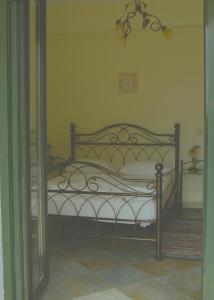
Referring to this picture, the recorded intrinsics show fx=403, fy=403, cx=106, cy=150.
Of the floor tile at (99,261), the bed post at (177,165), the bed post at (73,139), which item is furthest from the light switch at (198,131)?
the floor tile at (99,261)

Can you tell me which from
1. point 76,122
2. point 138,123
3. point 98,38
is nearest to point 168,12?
point 98,38

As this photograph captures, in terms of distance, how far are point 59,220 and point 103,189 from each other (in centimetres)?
67

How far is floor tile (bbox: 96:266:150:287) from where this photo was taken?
10.6 ft

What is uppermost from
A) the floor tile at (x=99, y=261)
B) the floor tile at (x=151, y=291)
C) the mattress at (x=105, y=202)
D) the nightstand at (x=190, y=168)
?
the nightstand at (x=190, y=168)

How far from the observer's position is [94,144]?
5.71m

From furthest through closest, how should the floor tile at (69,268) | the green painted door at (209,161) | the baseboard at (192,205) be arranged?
the baseboard at (192,205)
the floor tile at (69,268)
the green painted door at (209,161)

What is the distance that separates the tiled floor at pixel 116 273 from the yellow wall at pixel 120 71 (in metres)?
1.97

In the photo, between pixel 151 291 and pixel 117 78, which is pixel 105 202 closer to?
pixel 151 291

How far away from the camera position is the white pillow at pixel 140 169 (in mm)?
5008

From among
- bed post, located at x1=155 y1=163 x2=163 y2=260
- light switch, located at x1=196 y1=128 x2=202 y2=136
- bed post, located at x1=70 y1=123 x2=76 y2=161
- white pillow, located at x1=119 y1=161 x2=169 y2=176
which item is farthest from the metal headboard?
bed post, located at x1=155 y1=163 x2=163 y2=260

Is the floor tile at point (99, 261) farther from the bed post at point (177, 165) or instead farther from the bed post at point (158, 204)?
the bed post at point (177, 165)

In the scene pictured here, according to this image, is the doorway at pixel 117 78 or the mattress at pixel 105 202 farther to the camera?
the doorway at pixel 117 78

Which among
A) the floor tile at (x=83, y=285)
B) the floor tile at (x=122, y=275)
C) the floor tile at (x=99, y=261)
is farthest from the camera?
the floor tile at (x=99, y=261)

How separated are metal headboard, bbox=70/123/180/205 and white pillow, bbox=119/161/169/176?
45cm
